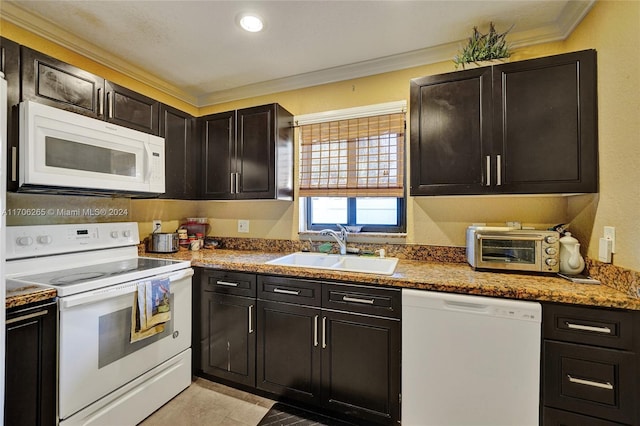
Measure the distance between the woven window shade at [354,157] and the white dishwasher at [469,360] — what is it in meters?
0.99

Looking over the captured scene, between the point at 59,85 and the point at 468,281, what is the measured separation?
→ 255cm

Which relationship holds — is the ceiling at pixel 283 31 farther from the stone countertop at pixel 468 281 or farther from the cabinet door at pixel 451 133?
the stone countertop at pixel 468 281

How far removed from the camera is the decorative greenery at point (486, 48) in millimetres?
1728

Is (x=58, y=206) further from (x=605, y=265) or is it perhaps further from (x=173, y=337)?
(x=605, y=265)

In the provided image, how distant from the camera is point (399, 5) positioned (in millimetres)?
1639

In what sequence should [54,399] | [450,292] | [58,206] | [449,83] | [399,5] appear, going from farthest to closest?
1. [58,206]
2. [449,83]
3. [399,5]
4. [450,292]
5. [54,399]

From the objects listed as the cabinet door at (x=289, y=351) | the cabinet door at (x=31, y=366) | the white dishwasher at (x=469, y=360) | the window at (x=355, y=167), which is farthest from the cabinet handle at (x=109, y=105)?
the white dishwasher at (x=469, y=360)

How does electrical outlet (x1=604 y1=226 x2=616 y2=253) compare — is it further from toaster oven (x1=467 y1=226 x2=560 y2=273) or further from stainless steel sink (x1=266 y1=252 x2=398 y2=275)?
stainless steel sink (x1=266 y1=252 x2=398 y2=275)

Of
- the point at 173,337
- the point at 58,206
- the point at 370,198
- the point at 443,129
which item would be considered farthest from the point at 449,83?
the point at 58,206

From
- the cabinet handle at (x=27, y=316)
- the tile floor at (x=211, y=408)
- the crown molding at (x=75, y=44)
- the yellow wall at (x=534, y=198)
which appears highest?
the crown molding at (x=75, y=44)

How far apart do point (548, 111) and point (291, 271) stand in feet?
5.67

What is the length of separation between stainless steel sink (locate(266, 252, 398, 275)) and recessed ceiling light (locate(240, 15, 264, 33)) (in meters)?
1.55

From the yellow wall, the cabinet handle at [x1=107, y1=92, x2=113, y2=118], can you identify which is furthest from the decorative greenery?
the cabinet handle at [x1=107, y1=92, x2=113, y2=118]

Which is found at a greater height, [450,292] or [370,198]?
[370,198]
